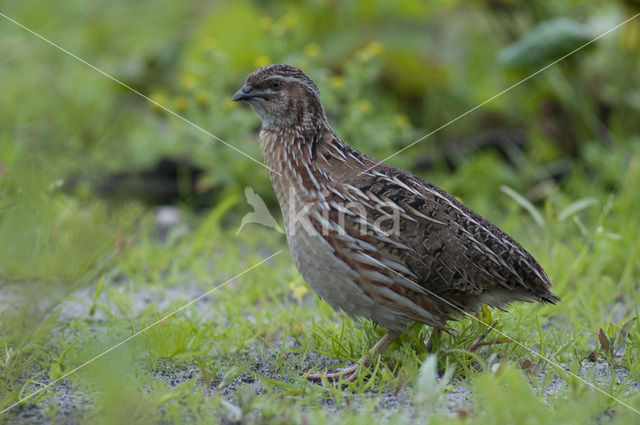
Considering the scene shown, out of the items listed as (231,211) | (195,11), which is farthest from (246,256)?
(195,11)

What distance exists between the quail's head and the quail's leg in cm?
113

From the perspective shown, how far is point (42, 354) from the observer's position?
348 centimetres

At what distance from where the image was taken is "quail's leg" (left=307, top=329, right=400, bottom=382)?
334cm

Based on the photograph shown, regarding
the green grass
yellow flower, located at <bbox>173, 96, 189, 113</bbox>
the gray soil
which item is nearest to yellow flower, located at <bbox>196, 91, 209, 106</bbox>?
the green grass

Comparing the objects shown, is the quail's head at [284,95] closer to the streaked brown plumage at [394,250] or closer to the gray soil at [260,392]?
the streaked brown plumage at [394,250]

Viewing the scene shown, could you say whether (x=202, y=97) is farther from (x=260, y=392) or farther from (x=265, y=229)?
(x=260, y=392)

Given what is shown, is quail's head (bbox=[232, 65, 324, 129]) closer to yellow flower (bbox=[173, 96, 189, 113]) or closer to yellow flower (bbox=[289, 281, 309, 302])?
yellow flower (bbox=[289, 281, 309, 302])

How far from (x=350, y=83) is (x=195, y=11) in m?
3.28

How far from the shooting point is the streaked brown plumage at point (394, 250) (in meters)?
3.29

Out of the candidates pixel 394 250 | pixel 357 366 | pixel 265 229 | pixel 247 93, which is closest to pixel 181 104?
pixel 265 229

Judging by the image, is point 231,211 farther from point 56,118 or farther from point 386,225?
point 386,225

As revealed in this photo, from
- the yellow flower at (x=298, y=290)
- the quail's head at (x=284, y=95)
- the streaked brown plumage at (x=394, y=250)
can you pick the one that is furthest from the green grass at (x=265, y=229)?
the quail's head at (x=284, y=95)

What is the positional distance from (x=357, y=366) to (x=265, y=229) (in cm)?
244

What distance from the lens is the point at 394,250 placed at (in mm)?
3314
